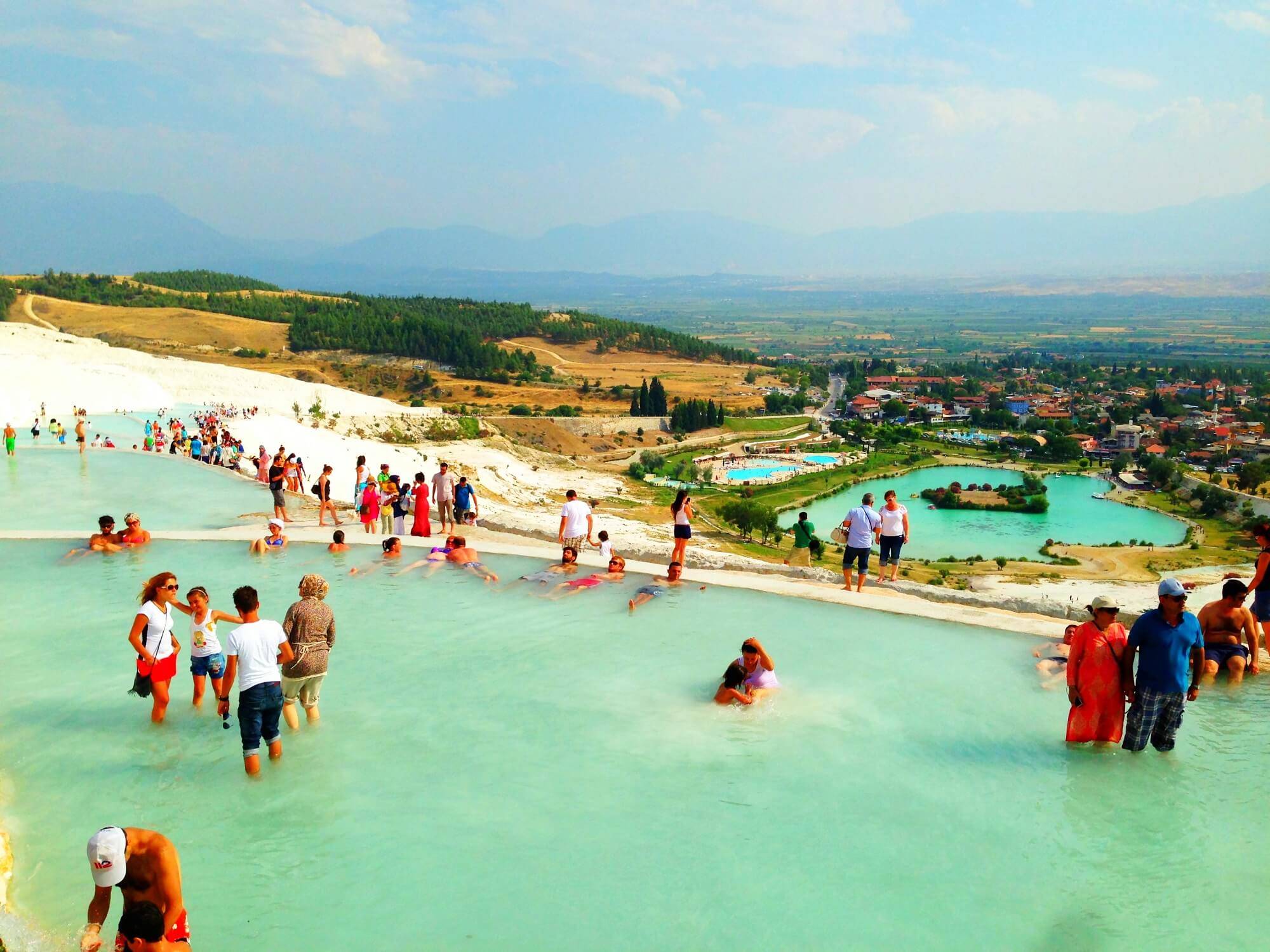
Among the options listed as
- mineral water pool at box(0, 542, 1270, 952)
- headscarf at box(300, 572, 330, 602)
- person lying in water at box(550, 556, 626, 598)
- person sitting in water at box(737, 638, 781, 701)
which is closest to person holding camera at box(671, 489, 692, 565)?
person lying in water at box(550, 556, 626, 598)

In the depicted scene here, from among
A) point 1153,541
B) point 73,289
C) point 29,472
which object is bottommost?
point 1153,541

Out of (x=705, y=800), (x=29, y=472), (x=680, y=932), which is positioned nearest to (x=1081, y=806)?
(x=705, y=800)

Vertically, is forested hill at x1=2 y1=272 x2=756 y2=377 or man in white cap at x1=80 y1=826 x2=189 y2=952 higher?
forested hill at x1=2 y1=272 x2=756 y2=377

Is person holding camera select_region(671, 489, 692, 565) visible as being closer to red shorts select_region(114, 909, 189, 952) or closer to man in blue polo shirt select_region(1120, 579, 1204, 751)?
man in blue polo shirt select_region(1120, 579, 1204, 751)

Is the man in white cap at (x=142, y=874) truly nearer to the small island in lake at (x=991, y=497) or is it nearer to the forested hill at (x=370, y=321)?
the small island in lake at (x=991, y=497)

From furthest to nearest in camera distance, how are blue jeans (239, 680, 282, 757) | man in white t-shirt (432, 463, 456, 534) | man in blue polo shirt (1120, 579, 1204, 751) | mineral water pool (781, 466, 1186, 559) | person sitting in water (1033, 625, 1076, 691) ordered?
mineral water pool (781, 466, 1186, 559)
man in white t-shirt (432, 463, 456, 534)
person sitting in water (1033, 625, 1076, 691)
blue jeans (239, 680, 282, 757)
man in blue polo shirt (1120, 579, 1204, 751)

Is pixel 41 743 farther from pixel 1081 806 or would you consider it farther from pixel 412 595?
pixel 1081 806
